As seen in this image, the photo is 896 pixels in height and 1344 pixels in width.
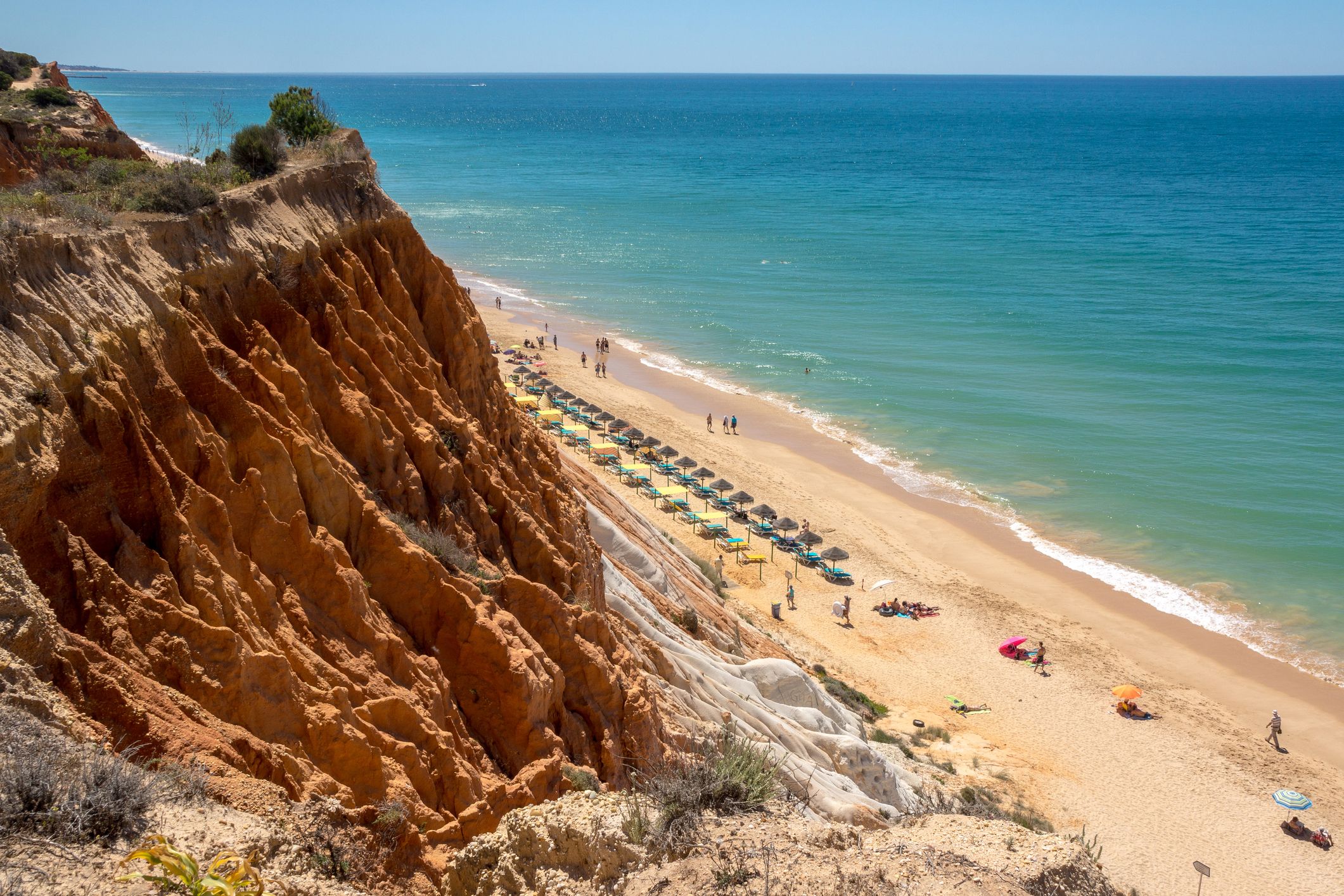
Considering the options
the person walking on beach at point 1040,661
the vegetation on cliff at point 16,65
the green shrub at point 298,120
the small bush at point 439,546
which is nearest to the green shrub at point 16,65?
the vegetation on cliff at point 16,65

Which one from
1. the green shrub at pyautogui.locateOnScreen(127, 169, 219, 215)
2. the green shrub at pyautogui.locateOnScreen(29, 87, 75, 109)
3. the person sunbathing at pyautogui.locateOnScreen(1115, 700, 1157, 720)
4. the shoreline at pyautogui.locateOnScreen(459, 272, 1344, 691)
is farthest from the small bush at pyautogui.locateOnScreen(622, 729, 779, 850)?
the shoreline at pyautogui.locateOnScreen(459, 272, 1344, 691)

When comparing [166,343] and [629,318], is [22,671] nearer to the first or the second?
[166,343]

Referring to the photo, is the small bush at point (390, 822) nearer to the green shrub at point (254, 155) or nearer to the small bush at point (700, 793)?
the small bush at point (700, 793)

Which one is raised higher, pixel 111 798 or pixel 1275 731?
pixel 111 798

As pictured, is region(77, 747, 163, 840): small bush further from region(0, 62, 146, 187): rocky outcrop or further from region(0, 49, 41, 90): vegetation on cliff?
region(0, 49, 41, 90): vegetation on cliff

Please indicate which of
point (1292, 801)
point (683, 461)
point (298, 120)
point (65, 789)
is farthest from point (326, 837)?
point (683, 461)

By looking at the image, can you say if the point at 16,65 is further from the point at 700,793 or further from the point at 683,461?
the point at 700,793

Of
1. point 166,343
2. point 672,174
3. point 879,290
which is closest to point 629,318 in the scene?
point 879,290
